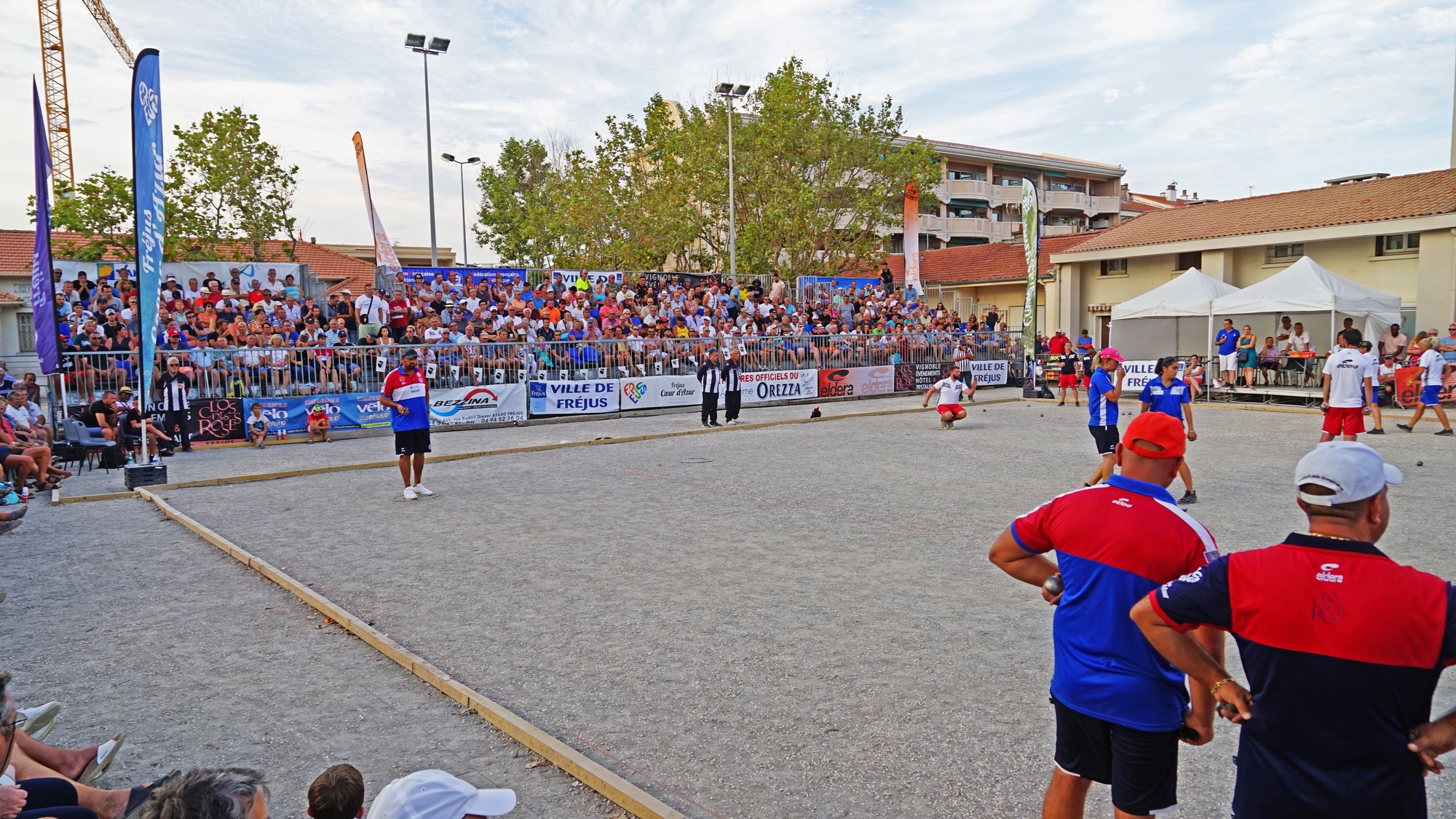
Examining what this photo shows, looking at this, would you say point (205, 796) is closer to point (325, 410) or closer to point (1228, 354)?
point (325, 410)

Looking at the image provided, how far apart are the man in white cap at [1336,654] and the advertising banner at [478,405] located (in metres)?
20.2

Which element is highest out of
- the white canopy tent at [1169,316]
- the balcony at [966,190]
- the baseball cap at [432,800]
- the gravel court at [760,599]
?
the balcony at [966,190]

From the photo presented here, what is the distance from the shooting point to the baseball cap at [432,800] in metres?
2.52

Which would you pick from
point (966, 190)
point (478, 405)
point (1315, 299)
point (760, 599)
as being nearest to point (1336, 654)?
point (760, 599)

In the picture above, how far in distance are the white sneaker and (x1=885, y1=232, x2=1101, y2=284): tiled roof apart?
38787 millimetres

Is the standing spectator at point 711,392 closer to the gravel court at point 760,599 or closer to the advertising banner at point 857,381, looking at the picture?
the gravel court at point 760,599

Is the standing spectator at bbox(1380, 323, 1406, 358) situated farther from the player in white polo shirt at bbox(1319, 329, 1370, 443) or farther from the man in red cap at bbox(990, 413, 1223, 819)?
the man in red cap at bbox(990, 413, 1223, 819)

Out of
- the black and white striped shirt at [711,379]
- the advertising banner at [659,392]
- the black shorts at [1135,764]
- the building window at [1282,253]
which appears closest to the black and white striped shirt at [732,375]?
the black and white striped shirt at [711,379]

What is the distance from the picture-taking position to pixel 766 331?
2750cm

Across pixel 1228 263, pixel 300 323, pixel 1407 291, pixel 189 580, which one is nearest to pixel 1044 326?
pixel 1228 263

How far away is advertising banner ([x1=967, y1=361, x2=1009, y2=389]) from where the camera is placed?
3061 cm

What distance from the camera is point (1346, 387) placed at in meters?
13.2

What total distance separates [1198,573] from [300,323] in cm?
2177

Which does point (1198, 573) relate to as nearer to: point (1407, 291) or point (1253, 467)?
point (1253, 467)
